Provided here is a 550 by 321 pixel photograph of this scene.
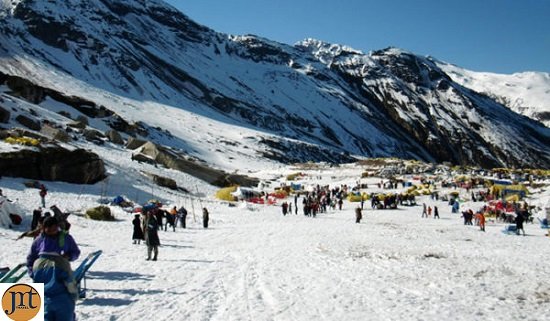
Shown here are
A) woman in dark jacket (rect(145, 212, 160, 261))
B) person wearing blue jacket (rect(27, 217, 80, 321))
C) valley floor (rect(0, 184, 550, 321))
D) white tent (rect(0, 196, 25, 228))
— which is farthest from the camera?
white tent (rect(0, 196, 25, 228))

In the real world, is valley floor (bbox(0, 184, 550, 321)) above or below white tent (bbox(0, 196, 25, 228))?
below

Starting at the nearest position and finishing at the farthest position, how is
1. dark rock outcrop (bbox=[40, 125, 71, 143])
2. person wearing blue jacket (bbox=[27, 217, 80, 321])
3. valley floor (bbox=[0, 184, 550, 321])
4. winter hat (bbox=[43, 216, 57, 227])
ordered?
1. person wearing blue jacket (bbox=[27, 217, 80, 321])
2. winter hat (bbox=[43, 216, 57, 227])
3. valley floor (bbox=[0, 184, 550, 321])
4. dark rock outcrop (bbox=[40, 125, 71, 143])

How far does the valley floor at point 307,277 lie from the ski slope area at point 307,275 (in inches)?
1.1

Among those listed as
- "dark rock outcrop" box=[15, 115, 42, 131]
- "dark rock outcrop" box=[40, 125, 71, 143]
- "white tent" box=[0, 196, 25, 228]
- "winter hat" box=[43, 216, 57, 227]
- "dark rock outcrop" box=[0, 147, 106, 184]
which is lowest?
"white tent" box=[0, 196, 25, 228]

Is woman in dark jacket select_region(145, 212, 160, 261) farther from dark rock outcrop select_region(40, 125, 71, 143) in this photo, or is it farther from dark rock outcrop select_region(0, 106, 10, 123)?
dark rock outcrop select_region(0, 106, 10, 123)

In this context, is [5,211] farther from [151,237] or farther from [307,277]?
[307,277]

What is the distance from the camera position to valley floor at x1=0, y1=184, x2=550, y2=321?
9320mm

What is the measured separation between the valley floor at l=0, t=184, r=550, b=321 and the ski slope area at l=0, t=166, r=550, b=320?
0.09 ft

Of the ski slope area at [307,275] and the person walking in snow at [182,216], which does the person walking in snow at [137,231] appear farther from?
the person walking in snow at [182,216]

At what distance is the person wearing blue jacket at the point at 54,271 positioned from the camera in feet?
19.5

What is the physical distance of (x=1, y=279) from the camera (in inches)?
303

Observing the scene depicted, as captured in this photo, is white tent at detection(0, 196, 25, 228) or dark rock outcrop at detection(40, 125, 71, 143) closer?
white tent at detection(0, 196, 25, 228)

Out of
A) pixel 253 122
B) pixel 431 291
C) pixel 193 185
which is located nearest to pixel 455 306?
pixel 431 291

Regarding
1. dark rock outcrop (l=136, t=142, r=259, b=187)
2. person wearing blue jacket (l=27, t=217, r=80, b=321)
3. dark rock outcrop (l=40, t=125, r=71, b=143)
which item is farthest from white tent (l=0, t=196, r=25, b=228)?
dark rock outcrop (l=136, t=142, r=259, b=187)
